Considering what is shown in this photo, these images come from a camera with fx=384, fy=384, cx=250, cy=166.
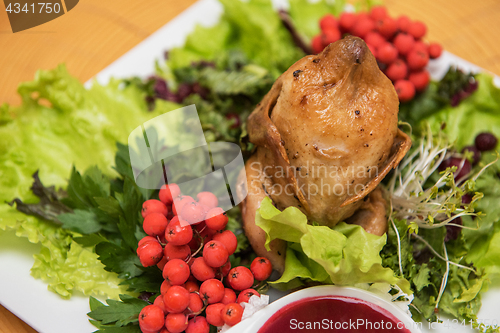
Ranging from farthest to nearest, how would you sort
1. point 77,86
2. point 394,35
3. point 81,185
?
point 394,35 < point 77,86 < point 81,185

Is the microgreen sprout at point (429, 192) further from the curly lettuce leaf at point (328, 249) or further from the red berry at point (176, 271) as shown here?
the red berry at point (176, 271)

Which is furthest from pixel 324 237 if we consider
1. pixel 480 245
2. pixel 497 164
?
A: pixel 497 164

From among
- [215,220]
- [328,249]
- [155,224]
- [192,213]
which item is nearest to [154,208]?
[155,224]

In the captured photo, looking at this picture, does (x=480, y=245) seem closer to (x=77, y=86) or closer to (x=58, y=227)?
(x=58, y=227)

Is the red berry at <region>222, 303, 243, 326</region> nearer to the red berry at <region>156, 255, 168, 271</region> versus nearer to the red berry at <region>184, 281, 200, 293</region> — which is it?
the red berry at <region>184, 281, 200, 293</region>

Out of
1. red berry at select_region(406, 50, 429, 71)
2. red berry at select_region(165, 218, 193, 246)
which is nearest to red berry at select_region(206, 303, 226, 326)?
red berry at select_region(165, 218, 193, 246)
